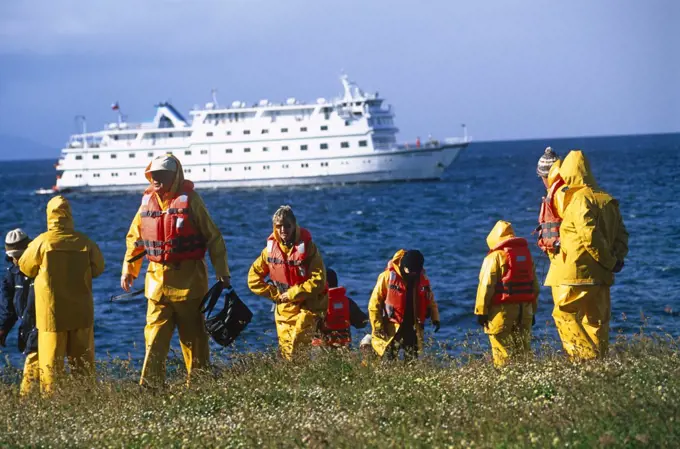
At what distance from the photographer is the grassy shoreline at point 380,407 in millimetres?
5445

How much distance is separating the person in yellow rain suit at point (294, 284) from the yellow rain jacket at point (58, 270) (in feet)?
4.87

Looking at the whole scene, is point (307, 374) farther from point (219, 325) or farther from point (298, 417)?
point (298, 417)

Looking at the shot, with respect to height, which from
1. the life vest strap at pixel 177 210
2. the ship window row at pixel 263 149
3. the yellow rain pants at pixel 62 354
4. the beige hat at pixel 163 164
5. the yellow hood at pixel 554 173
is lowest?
the yellow rain pants at pixel 62 354

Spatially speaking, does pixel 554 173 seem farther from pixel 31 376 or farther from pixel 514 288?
pixel 31 376

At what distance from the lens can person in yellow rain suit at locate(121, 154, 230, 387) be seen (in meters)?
7.73

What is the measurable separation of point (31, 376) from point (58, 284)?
0.91 m

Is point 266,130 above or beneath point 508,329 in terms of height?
above

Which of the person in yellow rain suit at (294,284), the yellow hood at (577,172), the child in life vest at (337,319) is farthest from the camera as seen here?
the child in life vest at (337,319)

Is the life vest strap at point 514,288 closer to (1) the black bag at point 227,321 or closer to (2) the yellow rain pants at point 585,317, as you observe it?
(2) the yellow rain pants at point 585,317

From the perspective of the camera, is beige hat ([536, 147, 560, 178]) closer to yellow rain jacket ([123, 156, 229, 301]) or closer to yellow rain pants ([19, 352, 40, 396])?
yellow rain jacket ([123, 156, 229, 301])

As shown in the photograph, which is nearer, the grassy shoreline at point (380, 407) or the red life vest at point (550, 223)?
the grassy shoreline at point (380, 407)

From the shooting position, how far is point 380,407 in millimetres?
6590

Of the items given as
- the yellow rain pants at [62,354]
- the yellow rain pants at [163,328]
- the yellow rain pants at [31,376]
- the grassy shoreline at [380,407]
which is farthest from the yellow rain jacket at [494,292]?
the yellow rain pants at [31,376]

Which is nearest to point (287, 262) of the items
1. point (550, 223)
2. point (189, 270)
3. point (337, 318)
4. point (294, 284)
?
point (294, 284)
